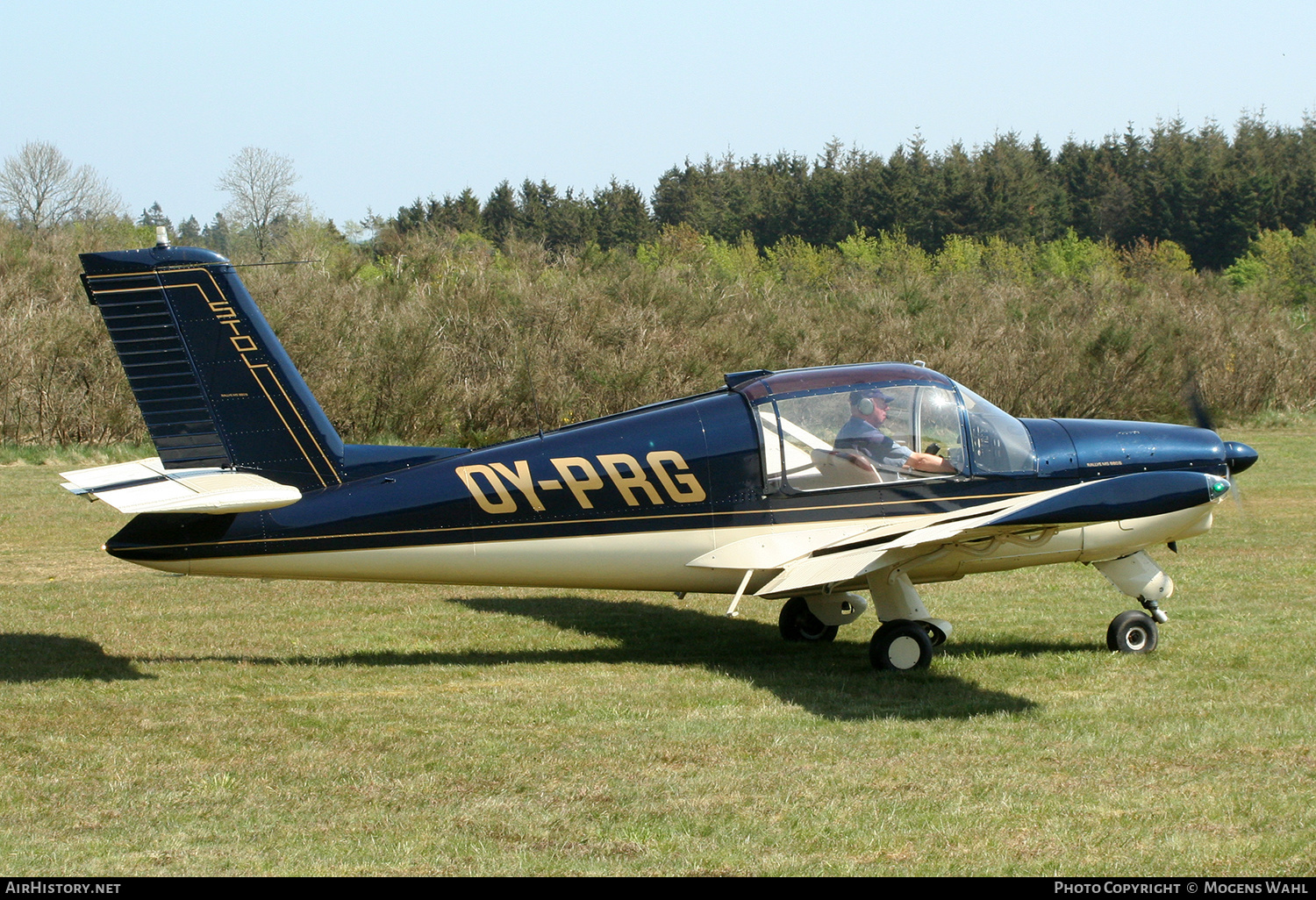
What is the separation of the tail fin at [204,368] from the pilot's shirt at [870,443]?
11.1 feet

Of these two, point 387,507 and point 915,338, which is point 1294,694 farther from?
point 915,338

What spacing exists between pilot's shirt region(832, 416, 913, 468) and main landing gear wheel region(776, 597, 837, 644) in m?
1.46

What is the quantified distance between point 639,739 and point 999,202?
223ft

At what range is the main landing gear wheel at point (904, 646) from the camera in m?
7.42

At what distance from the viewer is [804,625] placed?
8688mm

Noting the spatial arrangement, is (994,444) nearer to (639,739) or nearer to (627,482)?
(627,482)

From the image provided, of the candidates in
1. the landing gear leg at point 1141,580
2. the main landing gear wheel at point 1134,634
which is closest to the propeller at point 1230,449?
the landing gear leg at point 1141,580

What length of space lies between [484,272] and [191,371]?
22.4m

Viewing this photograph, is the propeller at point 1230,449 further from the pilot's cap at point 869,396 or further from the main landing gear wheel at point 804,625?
the main landing gear wheel at point 804,625

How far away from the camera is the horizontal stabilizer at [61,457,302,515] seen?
673 cm

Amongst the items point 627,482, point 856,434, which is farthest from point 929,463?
point 627,482

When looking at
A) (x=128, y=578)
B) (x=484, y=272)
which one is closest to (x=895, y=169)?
(x=484, y=272)

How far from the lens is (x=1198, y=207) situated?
69.5 meters

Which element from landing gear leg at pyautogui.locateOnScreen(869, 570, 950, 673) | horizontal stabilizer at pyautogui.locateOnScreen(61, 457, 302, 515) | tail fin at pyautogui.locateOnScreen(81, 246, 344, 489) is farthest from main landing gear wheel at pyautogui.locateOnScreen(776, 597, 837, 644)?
horizontal stabilizer at pyautogui.locateOnScreen(61, 457, 302, 515)
